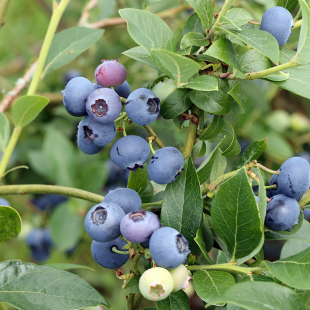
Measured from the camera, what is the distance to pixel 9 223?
85 cm

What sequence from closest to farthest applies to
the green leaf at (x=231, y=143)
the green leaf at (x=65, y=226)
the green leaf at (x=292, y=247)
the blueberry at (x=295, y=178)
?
1. the blueberry at (x=295, y=178)
2. the green leaf at (x=231, y=143)
3. the green leaf at (x=292, y=247)
4. the green leaf at (x=65, y=226)

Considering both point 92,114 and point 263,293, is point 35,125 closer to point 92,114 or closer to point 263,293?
point 92,114

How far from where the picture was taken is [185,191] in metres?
0.77

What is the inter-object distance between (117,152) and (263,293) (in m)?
0.39

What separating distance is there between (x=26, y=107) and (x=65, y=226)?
1086mm

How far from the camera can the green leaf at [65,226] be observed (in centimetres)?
189

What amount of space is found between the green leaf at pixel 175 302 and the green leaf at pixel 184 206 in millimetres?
120

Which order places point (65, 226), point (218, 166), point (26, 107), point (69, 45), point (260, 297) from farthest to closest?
point (65, 226), point (69, 45), point (26, 107), point (218, 166), point (260, 297)

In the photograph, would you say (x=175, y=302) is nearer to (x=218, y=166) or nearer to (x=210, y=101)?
(x=218, y=166)

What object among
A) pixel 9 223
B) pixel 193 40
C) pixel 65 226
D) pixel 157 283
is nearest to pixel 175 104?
pixel 193 40

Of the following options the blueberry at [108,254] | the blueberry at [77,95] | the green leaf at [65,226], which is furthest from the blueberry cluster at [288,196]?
the green leaf at [65,226]

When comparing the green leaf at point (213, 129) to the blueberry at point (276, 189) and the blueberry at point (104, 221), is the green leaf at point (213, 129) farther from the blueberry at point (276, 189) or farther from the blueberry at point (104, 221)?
the blueberry at point (104, 221)

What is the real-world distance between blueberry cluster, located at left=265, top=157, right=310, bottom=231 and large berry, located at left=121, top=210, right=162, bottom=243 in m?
0.26

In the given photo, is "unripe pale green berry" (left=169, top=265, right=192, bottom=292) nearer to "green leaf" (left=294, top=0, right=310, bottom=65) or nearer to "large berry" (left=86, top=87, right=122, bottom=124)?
"large berry" (left=86, top=87, right=122, bottom=124)
